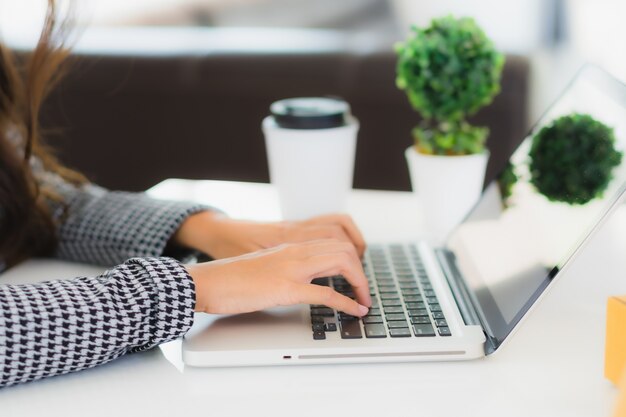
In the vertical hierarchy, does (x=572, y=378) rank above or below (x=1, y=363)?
above

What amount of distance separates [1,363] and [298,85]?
157 centimetres

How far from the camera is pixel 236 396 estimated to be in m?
0.68

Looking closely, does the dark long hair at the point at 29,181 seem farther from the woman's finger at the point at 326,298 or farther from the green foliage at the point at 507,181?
the green foliage at the point at 507,181

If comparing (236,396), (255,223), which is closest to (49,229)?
(255,223)

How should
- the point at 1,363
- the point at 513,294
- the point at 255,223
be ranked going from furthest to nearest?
1. the point at 255,223
2. the point at 513,294
3. the point at 1,363

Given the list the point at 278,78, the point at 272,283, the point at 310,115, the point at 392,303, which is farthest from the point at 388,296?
the point at 278,78

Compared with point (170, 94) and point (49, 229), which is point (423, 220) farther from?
point (170, 94)

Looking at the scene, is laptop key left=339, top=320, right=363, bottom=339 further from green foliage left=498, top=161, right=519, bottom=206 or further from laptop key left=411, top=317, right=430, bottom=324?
green foliage left=498, top=161, right=519, bottom=206

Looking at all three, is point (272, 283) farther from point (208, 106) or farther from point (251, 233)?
point (208, 106)

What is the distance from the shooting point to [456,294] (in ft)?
2.80

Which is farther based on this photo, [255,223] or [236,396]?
[255,223]

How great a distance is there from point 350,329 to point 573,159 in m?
0.32

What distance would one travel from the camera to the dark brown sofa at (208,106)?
210 centimetres

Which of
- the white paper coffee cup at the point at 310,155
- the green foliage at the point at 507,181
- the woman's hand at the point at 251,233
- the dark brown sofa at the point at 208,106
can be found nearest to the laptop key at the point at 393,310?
the woman's hand at the point at 251,233
